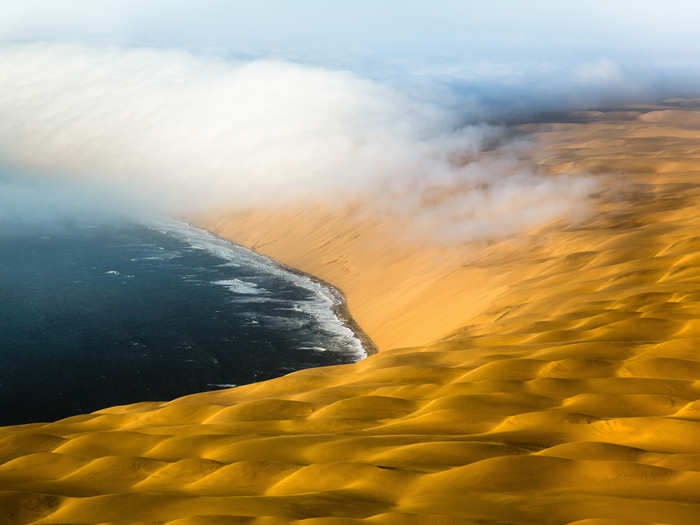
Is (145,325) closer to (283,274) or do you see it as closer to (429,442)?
(283,274)

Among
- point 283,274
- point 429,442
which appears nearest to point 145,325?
point 283,274

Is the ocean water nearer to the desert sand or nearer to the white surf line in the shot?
the white surf line

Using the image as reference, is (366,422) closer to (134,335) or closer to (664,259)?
(664,259)

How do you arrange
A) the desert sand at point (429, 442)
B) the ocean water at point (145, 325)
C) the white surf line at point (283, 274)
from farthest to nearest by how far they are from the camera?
the white surf line at point (283, 274) < the ocean water at point (145, 325) < the desert sand at point (429, 442)

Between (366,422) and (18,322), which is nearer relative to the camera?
(366,422)

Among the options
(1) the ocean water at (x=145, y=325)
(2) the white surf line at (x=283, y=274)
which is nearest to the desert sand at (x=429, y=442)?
(1) the ocean water at (x=145, y=325)

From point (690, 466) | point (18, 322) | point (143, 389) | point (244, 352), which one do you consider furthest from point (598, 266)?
point (18, 322)

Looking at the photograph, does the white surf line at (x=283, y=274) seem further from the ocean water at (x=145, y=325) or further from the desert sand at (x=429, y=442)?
the desert sand at (x=429, y=442)

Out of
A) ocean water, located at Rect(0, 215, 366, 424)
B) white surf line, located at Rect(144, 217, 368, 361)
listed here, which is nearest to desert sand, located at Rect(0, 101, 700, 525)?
ocean water, located at Rect(0, 215, 366, 424)
